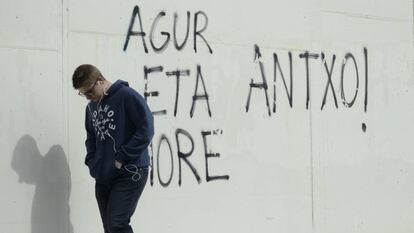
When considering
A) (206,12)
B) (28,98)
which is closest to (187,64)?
(206,12)

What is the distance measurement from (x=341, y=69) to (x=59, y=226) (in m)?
3.10

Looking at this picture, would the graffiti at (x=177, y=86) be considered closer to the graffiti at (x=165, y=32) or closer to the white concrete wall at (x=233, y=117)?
the white concrete wall at (x=233, y=117)

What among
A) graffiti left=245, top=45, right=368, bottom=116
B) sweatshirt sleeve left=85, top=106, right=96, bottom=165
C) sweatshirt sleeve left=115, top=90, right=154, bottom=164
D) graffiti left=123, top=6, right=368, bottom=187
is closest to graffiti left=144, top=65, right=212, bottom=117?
graffiti left=123, top=6, right=368, bottom=187

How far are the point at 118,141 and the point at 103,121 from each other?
0.64 ft

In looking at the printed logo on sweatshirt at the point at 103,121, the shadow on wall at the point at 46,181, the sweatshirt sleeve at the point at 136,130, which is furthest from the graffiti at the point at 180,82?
the sweatshirt sleeve at the point at 136,130

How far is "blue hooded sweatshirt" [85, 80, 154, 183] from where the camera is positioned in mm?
5195

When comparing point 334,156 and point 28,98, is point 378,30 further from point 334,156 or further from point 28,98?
point 28,98

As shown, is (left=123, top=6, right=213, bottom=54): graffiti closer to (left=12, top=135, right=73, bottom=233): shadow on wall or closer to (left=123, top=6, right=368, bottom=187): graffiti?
(left=123, top=6, right=368, bottom=187): graffiti

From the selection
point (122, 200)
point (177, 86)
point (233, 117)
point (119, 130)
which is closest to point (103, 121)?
point (119, 130)

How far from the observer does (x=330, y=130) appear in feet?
23.8

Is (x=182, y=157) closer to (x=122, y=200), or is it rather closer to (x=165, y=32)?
(x=165, y=32)

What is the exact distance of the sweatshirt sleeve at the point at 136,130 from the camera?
5168 millimetres

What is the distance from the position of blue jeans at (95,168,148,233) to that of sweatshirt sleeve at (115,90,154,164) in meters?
0.15

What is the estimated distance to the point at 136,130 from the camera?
207 inches
